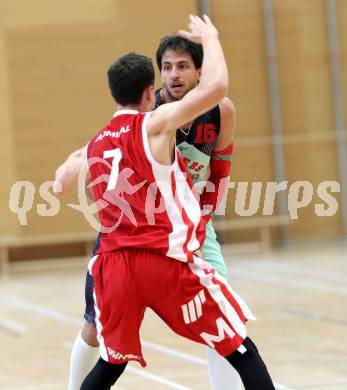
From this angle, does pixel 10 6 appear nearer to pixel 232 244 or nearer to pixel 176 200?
pixel 232 244

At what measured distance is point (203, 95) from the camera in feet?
10.7

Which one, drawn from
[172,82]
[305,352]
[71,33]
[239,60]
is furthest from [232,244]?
[172,82]

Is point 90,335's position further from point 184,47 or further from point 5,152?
point 5,152

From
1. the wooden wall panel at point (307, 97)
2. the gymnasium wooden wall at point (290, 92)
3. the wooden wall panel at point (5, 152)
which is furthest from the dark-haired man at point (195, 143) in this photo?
the wooden wall panel at point (307, 97)

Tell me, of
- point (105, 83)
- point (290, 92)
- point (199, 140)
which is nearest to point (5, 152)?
point (105, 83)

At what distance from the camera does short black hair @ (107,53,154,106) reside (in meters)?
3.45

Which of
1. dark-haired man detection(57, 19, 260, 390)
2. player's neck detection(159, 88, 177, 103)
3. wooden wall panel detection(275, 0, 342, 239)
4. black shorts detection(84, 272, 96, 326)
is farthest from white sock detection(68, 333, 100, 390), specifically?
wooden wall panel detection(275, 0, 342, 239)

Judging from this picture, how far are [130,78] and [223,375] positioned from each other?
5.00ft

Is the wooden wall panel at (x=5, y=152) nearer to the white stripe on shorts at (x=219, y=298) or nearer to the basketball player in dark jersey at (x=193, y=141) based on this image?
the basketball player in dark jersey at (x=193, y=141)

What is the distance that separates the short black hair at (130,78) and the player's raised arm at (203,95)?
0.53 ft

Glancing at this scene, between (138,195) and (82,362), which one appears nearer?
(138,195)

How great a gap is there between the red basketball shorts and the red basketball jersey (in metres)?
0.05

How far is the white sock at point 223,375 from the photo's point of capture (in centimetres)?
420

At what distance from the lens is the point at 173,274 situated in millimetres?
3393
